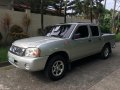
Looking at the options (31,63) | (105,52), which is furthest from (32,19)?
(31,63)

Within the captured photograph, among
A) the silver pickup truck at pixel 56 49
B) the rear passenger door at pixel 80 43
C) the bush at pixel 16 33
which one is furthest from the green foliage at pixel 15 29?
the rear passenger door at pixel 80 43

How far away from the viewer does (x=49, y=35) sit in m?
6.78

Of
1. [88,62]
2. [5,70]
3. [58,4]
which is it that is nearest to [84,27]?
[88,62]

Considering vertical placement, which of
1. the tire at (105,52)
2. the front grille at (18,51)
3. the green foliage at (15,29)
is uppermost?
the green foliage at (15,29)

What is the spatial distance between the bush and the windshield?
5854 mm

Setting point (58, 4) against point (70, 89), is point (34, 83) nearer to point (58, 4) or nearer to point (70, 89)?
point (70, 89)

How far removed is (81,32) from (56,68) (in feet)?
5.83

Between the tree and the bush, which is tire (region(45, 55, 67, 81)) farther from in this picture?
the tree

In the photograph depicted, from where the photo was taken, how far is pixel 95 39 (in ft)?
24.4

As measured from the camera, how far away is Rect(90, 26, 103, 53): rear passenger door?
7.32 meters

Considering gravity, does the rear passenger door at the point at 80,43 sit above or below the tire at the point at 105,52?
above

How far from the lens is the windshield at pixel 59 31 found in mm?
6442

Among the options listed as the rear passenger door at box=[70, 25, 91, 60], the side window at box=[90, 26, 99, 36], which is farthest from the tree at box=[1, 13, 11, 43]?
the rear passenger door at box=[70, 25, 91, 60]

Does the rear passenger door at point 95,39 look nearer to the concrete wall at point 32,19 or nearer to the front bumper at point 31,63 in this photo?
the front bumper at point 31,63
